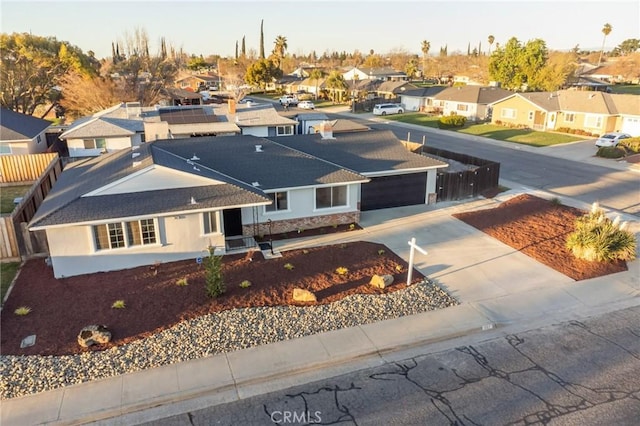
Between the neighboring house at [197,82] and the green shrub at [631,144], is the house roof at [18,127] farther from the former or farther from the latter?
the neighboring house at [197,82]

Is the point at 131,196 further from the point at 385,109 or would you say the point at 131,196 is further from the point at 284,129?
the point at 385,109

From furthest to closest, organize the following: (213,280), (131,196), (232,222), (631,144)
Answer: (631,144), (232,222), (131,196), (213,280)

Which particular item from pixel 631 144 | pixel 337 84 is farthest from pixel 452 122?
pixel 337 84

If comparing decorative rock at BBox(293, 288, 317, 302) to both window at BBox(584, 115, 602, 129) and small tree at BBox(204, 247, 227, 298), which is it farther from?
window at BBox(584, 115, 602, 129)

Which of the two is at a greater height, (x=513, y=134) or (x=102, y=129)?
(x=102, y=129)

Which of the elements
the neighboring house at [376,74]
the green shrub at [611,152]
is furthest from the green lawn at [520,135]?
the neighboring house at [376,74]

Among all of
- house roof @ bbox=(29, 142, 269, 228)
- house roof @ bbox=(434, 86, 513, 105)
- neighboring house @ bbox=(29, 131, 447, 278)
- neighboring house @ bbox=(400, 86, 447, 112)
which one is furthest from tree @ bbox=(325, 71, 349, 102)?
house roof @ bbox=(29, 142, 269, 228)
